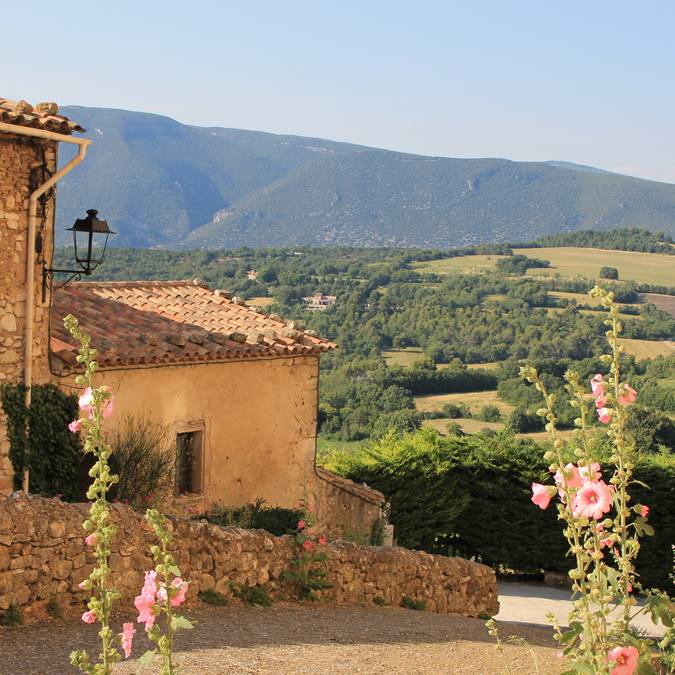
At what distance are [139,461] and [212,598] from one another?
397cm

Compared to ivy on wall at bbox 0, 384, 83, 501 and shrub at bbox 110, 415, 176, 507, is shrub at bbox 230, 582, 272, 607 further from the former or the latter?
ivy on wall at bbox 0, 384, 83, 501

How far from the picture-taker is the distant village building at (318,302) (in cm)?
5364

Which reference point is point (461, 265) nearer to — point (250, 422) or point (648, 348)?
point (648, 348)

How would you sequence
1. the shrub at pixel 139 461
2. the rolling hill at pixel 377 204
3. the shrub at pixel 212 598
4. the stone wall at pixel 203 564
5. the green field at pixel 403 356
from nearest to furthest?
the stone wall at pixel 203 564, the shrub at pixel 212 598, the shrub at pixel 139 461, the green field at pixel 403 356, the rolling hill at pixel 377 204

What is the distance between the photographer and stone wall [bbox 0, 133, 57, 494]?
12.2 m

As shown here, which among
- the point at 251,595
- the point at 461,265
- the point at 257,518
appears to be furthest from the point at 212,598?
the point at 461,265

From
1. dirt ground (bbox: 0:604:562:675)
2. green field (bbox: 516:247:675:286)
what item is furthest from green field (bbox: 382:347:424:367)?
dirt ground (bbox: 0:604:562:675)

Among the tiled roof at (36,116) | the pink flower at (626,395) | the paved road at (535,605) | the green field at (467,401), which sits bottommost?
the paved road at (535,605)

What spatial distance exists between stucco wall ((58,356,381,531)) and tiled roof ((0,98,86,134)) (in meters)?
2.89

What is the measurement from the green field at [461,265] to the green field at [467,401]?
27350mm

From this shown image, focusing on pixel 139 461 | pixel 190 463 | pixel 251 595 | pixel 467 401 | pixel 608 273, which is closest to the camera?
pixel 251 595

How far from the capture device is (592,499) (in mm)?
4062

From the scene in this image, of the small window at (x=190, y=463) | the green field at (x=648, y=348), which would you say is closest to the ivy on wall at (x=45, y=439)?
the small window at (x=190, y=463)

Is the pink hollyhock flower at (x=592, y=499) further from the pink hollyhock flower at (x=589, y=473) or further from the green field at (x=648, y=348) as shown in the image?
the green field at (x=648, y=348)
